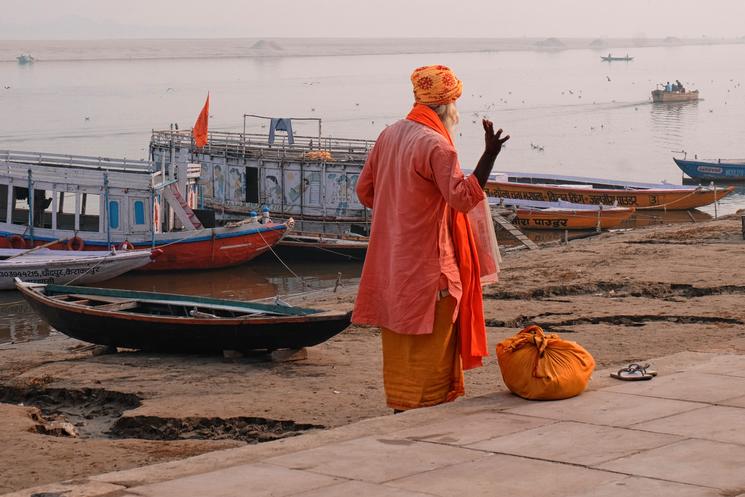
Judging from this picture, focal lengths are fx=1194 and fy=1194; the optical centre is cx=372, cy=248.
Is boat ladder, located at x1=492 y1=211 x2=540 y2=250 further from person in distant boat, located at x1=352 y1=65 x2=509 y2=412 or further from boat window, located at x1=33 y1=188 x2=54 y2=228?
person in distant boat, located at x1=352 y1=65 x2=509 y2=412

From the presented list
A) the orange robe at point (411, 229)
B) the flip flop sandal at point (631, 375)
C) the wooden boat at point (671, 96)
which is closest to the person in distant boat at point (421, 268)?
the orange robe at point (411, 229)

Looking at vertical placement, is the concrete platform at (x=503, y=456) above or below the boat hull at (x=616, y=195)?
below

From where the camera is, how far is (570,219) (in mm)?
28922

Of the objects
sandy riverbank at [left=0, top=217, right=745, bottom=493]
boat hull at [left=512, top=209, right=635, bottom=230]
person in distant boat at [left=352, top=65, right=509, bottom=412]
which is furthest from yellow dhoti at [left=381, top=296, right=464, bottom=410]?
boat hull at [left=512, top=209, right=635, bottom=230]

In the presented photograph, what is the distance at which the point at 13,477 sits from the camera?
7469mm

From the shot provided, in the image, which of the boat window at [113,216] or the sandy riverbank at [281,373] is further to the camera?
the boat window at [113,216]

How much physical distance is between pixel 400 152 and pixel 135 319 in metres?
6.37

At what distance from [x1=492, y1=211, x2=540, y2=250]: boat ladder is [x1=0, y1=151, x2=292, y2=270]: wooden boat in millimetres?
4809

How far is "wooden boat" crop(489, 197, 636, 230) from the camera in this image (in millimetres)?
28547

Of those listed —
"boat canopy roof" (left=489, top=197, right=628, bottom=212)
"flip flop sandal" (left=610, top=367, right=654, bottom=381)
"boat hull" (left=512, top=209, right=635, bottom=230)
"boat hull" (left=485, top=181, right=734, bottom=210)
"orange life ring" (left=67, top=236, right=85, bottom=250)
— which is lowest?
"flip flop sandal" (left=610, top=367, right=654, bottom=381)

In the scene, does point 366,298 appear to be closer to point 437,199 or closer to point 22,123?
point 437,199

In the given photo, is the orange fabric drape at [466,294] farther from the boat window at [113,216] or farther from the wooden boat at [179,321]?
the boat window at [113,216]

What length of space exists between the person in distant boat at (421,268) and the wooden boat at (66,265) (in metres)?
14.9

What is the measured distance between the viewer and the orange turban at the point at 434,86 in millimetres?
6551
